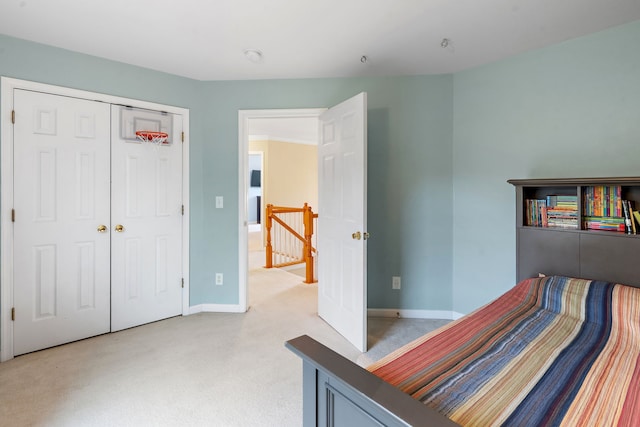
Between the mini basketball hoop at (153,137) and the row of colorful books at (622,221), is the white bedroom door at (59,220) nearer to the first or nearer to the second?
the mini basketball hoop at (153,137)

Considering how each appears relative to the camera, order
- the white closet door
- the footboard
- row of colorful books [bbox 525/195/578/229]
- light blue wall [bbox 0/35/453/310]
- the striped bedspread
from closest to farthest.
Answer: the footboard, the striped bedspread, row of colorful books [bbox 525/195/578/229], the white closet door, light blue wall [bbox 0/35/453/310]

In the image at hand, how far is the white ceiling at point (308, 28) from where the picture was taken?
1.85 meters

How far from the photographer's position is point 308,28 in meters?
2.09

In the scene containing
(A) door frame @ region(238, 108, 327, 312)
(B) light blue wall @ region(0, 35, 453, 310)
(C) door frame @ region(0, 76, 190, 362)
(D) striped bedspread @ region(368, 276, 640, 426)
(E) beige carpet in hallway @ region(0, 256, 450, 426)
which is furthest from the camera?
(A) door frame @ region(238, 108, 327, 312)

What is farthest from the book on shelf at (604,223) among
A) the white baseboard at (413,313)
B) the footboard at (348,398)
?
the footboard at (348,398)

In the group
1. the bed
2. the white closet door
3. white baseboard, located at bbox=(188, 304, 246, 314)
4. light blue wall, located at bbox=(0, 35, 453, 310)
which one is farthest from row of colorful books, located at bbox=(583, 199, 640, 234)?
the white closet door

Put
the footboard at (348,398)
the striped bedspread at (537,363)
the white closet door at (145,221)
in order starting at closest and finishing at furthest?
the footboard at (348,398)
the striped bedspread at (537,363)
the white closet door at (145,221)

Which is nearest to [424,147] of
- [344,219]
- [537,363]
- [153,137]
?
[344,219]

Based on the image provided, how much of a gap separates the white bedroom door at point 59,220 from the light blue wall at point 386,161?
694mm

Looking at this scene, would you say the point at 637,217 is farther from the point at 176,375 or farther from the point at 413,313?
the point at 176,375

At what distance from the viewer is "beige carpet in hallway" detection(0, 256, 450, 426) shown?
65.6 inches

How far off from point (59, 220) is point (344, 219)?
7.31 feet

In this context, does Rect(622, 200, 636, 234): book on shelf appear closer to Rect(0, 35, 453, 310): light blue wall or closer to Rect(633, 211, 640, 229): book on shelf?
Rect(633, 211, 640, 229): book on shelf

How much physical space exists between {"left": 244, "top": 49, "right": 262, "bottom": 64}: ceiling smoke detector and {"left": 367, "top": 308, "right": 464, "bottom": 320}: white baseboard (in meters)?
2.46
